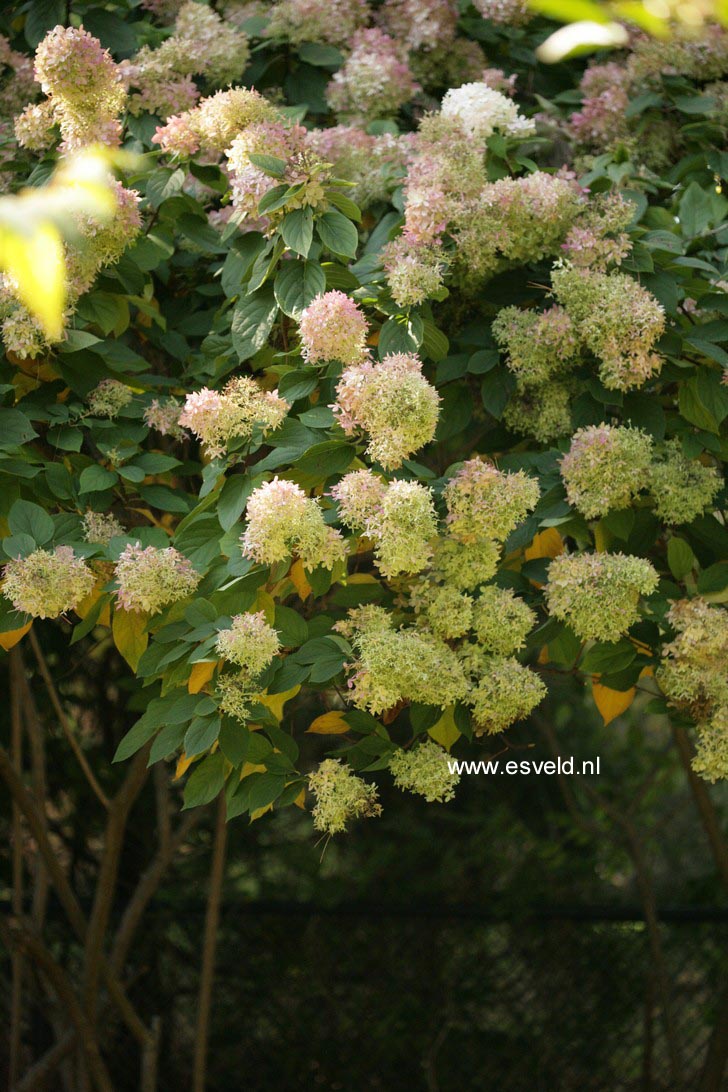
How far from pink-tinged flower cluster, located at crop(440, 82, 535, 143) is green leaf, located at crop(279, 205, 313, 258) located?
0.35 metres

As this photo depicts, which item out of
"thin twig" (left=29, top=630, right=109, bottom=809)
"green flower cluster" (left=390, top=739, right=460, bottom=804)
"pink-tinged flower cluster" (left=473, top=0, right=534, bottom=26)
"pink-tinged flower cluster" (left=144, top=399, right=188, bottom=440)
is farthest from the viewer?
"thin twig" (left=29, top=630, right=109, bottom=809)

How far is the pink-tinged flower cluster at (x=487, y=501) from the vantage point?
3.91 ft

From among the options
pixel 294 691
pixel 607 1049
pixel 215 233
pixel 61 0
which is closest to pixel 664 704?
pixel 294 691

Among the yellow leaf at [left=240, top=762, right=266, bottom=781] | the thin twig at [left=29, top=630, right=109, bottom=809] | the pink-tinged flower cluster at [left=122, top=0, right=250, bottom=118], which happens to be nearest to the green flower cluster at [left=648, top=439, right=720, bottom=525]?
the yellow leaf at [left=240, top=762, right=266, bottom=781]

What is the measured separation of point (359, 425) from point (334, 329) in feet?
0.36

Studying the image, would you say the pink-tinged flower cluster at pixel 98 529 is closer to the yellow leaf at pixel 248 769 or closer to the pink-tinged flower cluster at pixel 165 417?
the pink-tinged flower cluster at pixel 165 417

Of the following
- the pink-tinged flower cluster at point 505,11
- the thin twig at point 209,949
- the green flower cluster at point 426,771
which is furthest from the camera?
the thin twig at point 209,949

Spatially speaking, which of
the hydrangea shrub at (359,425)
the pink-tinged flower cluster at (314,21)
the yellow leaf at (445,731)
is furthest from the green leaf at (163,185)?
the yellow leaf at (445,731)

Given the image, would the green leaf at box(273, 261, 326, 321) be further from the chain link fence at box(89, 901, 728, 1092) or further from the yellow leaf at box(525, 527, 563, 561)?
the chain link fence at box(89, 901, 728, 1092)

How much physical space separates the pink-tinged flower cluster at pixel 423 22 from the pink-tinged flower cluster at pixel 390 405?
90 centimetres

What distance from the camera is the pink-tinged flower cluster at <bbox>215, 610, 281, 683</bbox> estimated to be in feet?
3.70

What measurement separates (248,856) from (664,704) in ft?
6.99

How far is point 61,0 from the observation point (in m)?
1.73

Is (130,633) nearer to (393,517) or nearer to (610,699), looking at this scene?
(393,517)
